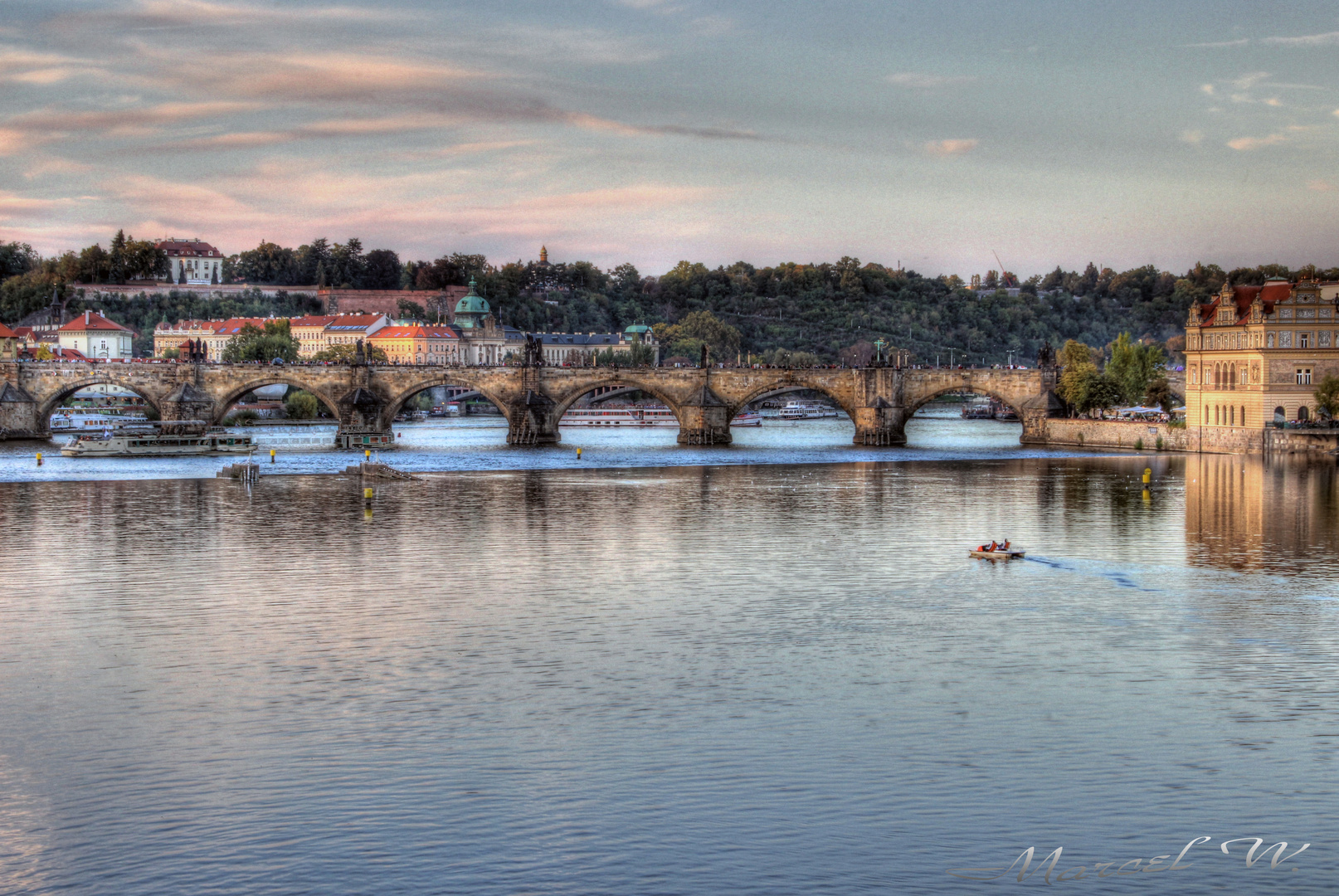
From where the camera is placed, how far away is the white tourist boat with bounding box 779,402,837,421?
494 ft

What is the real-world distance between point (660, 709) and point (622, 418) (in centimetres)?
11363

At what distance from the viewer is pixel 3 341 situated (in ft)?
390

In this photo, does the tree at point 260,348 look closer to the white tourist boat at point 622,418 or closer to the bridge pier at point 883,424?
the white tourist boat at point 622,418

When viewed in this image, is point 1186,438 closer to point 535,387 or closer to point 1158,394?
point 1158,394

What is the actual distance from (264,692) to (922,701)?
9.50 meters

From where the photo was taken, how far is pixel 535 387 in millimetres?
91438

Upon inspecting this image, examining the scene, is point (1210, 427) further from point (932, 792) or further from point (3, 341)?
point (3, 341)

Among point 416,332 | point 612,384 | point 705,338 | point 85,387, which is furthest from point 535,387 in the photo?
point 705,338

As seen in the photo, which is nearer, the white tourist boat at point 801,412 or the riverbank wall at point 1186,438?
the riverbank wall at point 1186,438

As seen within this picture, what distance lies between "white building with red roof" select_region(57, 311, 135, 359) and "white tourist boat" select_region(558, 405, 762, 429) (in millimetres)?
50845

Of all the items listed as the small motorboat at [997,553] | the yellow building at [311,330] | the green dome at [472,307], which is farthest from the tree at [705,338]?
the small motorboat at [997,553]

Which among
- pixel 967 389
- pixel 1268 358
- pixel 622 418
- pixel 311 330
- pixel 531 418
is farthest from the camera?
pixel 311 330

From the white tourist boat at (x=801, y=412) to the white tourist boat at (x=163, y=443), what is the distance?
76.8 meters

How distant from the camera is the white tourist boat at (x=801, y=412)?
150512 mm
